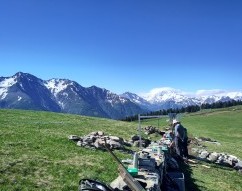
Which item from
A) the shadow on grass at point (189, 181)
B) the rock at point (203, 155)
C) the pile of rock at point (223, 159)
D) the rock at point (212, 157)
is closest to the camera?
the shadow on grass at point (189, 181)

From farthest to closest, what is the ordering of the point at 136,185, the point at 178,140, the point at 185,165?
1. the point at 178,140
2. the point at 185,165
3. the point at 136,185

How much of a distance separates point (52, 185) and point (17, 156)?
443cm

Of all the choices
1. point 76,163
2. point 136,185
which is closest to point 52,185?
point 76,163

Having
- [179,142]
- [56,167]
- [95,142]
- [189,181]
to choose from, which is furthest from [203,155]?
[56,167]

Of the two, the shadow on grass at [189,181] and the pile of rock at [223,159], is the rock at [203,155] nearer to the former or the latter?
the pile of rock at [223,159]

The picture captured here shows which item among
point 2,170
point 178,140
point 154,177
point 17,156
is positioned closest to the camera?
point 154,177

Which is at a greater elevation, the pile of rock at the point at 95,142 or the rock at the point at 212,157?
the pile of rock at the point at 95,142

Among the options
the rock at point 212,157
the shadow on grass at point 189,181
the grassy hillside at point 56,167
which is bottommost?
the shadow on grass at point 189,181

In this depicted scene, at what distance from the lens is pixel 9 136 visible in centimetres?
2648

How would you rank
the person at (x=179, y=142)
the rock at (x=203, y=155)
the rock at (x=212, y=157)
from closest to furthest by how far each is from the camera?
the person at (x=179, y=142)
the rock at (x=212, y=157)
the rock at (x=203, y=155)

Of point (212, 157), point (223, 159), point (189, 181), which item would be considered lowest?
point (189, 181)

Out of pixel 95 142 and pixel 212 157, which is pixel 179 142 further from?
pixel 95 142

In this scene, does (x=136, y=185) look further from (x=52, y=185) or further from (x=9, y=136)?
(x=9, y=136)

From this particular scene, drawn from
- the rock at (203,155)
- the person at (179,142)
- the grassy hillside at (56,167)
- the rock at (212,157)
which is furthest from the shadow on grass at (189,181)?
the rock at (203,155)
